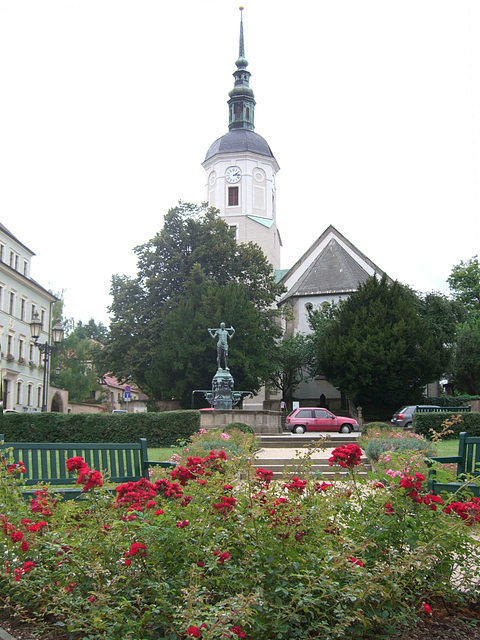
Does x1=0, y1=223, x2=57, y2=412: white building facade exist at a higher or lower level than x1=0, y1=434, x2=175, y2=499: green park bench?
higher

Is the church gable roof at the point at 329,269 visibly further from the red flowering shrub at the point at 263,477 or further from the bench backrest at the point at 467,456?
the red flowering shrub at the point at 263,477

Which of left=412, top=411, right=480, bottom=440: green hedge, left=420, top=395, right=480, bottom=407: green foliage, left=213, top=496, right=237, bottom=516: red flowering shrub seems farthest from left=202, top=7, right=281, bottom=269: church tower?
left=213, top=496, right=237, bottom=516: red flowering shrub

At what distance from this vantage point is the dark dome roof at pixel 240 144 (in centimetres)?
5522

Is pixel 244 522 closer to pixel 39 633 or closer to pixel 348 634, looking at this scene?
pixel 348 634

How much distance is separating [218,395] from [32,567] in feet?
67.0

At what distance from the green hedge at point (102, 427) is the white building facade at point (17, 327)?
2276cm

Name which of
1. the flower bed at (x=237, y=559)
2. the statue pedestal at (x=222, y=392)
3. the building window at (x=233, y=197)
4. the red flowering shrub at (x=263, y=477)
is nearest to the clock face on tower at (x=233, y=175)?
the building window at (x=233, y=197)

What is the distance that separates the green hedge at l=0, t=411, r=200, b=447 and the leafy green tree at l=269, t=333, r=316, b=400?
2139 cm

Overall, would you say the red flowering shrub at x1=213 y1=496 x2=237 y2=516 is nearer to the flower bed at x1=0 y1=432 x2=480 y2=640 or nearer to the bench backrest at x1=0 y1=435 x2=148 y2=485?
the flower bed at x1=0 y1=432 x2=480 y2=640

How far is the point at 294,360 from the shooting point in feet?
142

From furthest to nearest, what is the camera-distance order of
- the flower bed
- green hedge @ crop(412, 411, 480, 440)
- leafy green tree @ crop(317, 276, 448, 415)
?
leafy green tree @ crop(317, 276, 448, 415) → green hedge @ crop(412, 411, 480, 440) → the flower bed

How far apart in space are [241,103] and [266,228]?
13432 mm

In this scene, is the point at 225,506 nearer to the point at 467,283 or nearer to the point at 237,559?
the point at 237,559

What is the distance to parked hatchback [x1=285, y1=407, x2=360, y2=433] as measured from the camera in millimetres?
26547
